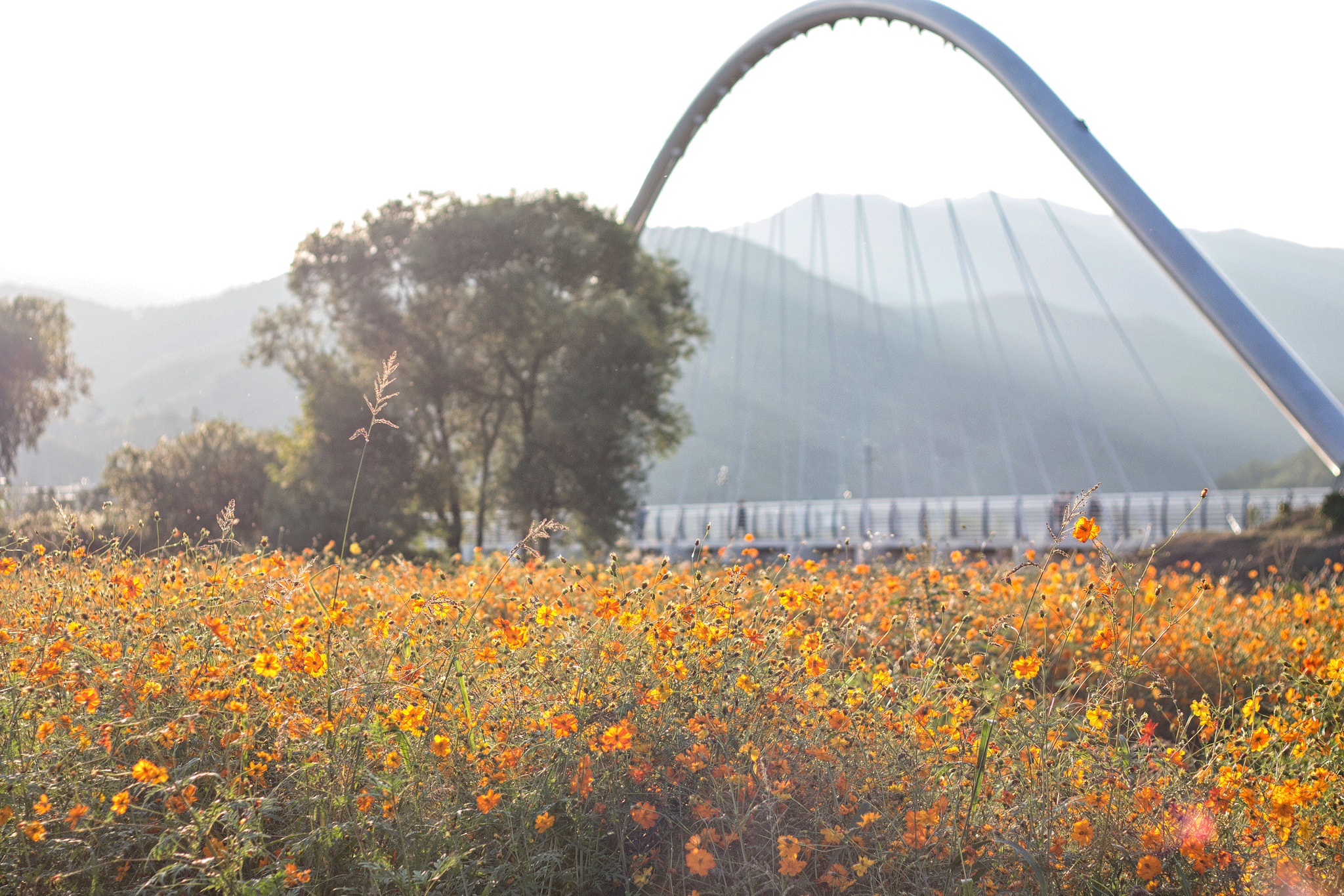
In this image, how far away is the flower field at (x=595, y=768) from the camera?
2195mm

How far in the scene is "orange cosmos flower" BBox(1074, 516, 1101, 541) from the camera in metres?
2.17

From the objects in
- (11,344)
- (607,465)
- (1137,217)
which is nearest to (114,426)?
(11,344)

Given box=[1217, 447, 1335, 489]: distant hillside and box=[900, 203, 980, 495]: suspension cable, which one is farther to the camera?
box=[1217, 447, 1335, 489]: distant hillside

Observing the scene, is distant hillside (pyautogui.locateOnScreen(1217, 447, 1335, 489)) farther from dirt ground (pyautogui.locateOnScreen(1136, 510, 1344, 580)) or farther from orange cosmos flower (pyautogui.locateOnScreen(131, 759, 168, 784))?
orange cosmos flower (pyautogui.locateOnScreen(131, 759, 168, 784))

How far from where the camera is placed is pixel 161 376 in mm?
107375

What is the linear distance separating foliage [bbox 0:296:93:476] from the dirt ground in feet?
70.3

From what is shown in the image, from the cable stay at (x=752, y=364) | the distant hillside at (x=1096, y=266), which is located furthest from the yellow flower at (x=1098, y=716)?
the distant hillside at (x=1096, y=266)

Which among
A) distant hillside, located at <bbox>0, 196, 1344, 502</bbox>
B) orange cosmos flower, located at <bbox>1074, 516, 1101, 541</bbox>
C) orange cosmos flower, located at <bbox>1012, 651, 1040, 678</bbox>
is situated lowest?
orange cosmos flower, located at <bbox>1012, 651, 1040, 678</bbox>

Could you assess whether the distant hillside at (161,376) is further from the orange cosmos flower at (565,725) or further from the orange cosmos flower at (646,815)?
the orange cosmos flower at (646,815)

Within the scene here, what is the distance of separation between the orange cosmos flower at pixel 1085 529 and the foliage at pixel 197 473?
16.3 meters

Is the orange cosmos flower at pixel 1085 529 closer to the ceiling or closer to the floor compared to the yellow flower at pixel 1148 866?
closer to the ceiling

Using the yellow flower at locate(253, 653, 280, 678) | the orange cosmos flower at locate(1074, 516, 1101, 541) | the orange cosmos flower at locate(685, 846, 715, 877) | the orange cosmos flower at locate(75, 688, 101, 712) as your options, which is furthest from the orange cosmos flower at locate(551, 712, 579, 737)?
the orange cosmos flower at locate(1074, 516, 1101, 541)

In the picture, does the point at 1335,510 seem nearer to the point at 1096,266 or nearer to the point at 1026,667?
the point at 1026,667

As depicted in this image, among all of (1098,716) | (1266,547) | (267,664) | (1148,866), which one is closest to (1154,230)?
(1266,547)
